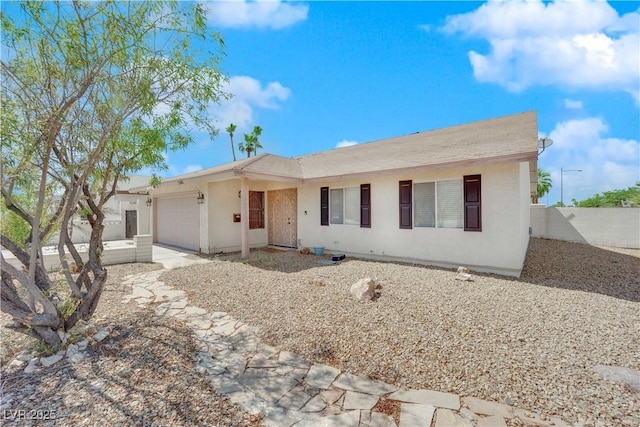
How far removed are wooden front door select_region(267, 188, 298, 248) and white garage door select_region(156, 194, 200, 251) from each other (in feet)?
10.2

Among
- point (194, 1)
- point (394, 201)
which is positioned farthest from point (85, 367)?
point (394, 201)

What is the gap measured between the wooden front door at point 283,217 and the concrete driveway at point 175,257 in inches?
137

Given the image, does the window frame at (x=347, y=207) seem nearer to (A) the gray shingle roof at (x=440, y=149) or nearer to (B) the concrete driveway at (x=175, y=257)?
(A) the gray shingle roof at (x=440, y=149)

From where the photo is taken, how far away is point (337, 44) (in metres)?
8.81

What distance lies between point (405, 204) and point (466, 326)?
198 inches

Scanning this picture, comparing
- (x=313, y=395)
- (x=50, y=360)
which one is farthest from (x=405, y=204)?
(x=50, y=360)

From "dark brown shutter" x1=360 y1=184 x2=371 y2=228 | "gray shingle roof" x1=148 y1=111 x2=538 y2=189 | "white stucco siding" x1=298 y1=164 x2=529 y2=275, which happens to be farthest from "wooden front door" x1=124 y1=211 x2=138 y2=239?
"dark brown shutter" x1=360 y1=184 x2=371 y2=228

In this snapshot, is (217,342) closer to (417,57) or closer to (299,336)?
(299,336)

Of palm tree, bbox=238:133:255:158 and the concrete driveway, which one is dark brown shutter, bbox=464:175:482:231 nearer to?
the concrete driveway

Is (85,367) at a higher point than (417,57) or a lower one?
lower

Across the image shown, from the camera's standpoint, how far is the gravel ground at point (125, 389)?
8.02 ft

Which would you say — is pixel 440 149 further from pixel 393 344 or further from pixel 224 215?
pixel 224 215

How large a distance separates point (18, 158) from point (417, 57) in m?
10.5

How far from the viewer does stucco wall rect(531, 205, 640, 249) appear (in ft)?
39.9
